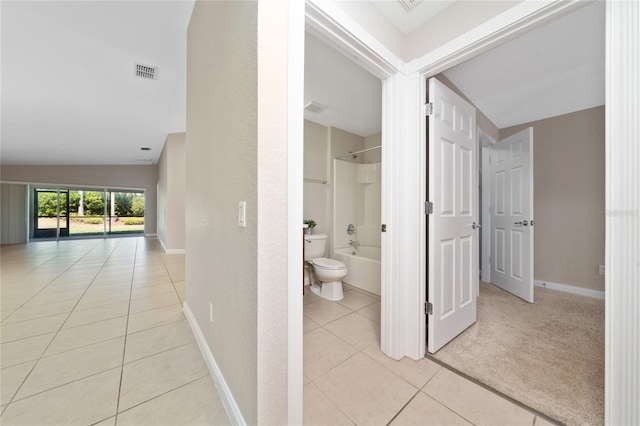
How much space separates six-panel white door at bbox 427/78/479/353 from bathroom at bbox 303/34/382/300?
0.95 meters

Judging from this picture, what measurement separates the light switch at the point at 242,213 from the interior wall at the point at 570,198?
413 cm

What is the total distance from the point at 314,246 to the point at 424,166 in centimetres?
197

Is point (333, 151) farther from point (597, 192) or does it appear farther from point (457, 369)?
point (597, 192)

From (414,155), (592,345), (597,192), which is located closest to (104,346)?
(414,155)

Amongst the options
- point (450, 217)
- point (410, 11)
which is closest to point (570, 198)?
point (450, 217)

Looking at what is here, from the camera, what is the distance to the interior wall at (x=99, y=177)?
667 centimetres

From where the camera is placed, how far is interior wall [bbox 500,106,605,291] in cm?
287

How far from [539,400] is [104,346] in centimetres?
278

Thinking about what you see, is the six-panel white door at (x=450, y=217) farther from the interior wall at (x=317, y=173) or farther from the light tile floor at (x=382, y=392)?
the interior wall at (x=317, y=173)

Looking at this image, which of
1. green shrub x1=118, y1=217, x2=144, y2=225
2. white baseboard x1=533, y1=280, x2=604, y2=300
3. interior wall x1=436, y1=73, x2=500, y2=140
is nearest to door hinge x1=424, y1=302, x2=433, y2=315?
interior wall x1=436, y1=73, x2=500, y2=140

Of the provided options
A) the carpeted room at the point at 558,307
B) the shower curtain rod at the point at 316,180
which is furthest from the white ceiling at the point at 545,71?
the shower curtain rod at the point at 316,180

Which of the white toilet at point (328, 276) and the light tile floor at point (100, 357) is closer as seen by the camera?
the light tile floor at point (100, 357)

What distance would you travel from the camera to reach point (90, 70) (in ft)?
8.45

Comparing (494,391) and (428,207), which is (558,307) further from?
(428,207)
